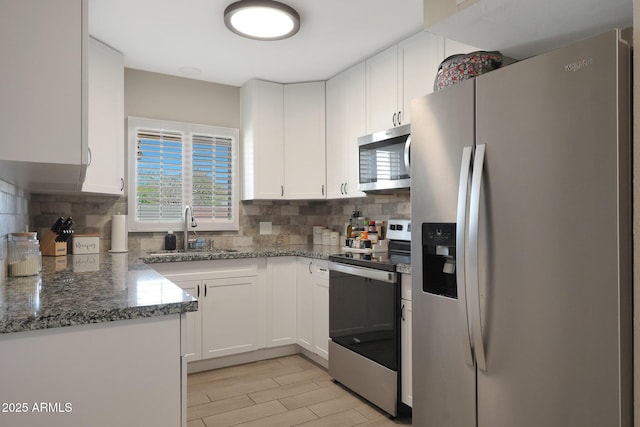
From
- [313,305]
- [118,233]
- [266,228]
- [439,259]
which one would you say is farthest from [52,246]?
[439,259]

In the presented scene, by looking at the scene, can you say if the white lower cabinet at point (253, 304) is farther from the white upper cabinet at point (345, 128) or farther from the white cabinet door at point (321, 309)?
the white upper cabinet at point (345, 128)

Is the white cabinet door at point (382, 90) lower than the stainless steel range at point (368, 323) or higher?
higher

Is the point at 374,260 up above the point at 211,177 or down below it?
below

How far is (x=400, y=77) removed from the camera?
2.85 metres

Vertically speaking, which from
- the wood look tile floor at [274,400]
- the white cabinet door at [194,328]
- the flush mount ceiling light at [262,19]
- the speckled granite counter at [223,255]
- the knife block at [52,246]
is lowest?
the wood look tile floor at [274,400]

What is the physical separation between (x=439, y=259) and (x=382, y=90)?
5.10 ft

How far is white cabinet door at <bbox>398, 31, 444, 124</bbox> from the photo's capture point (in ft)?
8.39

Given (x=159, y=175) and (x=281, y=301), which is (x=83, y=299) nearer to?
(x=281, y=301)

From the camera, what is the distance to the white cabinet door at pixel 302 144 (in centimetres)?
373

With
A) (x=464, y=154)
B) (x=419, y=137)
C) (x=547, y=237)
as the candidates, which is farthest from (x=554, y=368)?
(x=419, y=137)

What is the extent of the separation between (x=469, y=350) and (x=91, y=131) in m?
2.68

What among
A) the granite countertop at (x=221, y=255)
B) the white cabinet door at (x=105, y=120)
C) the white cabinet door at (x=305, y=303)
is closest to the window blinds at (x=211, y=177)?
the granite countertop at (x=221, y=255)

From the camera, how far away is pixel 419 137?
6.47 feet

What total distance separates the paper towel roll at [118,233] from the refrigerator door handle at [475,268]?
266 centimetres
